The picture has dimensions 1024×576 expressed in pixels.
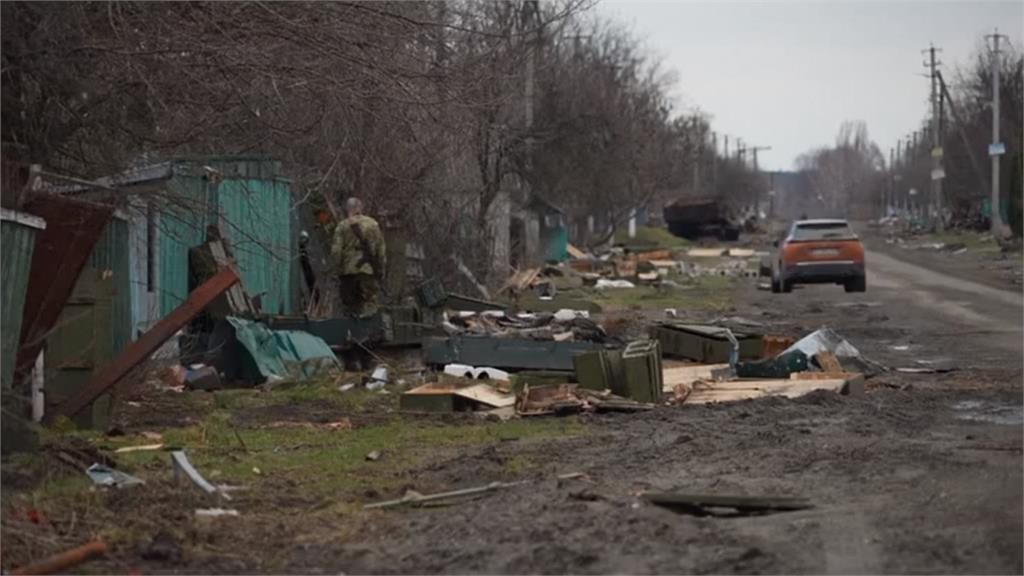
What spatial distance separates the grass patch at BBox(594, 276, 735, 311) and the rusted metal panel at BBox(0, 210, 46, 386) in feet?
63.8

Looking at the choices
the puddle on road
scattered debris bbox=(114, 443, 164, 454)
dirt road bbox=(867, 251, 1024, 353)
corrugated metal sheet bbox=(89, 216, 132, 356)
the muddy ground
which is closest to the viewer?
the muddy ground

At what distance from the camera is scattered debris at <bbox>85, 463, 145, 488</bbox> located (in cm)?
888

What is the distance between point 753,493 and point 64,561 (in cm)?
362

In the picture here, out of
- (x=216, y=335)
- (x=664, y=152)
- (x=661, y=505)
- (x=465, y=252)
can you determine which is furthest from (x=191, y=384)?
(x=664, y=152)

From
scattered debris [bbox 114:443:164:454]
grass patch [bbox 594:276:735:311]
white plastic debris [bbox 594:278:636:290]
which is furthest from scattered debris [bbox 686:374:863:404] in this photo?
white plastic debris [bbox 594:278:636:290]

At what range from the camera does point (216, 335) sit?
1600cm

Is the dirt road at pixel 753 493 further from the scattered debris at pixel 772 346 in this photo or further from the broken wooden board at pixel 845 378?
the scattered debris at pixel 772 346

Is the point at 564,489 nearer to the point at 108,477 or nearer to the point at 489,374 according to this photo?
the point at 108,477

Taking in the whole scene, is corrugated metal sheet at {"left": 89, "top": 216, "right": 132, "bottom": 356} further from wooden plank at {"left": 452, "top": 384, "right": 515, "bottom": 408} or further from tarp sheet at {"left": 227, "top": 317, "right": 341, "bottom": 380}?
wooden plank at {"left": 452, "top": 384, "right": 515, "bottom": 408}

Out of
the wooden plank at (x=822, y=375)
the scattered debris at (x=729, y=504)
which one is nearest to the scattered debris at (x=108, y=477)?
the scattered debris at (x=729, y=504)

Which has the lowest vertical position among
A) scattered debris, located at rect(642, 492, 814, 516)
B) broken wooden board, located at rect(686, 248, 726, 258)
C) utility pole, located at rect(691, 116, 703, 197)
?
broken wooden board, located at rect(686, 248, 726, 258)

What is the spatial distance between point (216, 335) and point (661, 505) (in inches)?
348

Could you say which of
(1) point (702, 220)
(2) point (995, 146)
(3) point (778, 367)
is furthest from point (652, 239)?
(3) point (778, 367)

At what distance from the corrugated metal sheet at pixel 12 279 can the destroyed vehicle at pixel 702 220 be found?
68365mm
